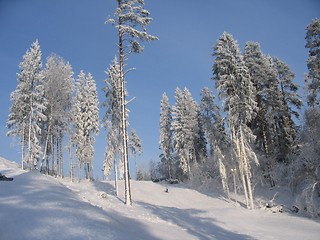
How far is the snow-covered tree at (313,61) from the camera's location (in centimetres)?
2719

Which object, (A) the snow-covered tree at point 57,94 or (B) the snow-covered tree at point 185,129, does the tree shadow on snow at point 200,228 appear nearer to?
(A) the snow-covered tree at point 57,94

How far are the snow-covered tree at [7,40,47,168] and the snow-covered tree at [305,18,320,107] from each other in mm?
28671

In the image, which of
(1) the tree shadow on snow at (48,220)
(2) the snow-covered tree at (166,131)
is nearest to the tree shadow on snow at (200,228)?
(1) the tree shadow on snow at (48,220)

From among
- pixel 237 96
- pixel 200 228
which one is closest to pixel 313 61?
pixel 237 96

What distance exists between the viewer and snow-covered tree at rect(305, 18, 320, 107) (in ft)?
89.2

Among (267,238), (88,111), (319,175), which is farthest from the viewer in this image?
(88,111)

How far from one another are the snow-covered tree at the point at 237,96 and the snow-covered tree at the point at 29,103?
832 inches

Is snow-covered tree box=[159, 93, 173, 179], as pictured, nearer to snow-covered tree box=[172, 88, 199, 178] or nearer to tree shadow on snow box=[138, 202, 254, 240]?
snow-covered tree box=[172, 88, 199, 178]

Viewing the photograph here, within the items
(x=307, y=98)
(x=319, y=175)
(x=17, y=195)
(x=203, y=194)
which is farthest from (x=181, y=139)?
(x=17, y=195)

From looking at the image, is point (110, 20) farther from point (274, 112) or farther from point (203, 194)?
point (203, 194)

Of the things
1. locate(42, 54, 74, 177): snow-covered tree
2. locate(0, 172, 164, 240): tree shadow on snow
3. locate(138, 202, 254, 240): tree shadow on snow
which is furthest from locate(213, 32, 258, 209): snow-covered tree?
locate(0, 172, 164, 240): tree shadow on snow

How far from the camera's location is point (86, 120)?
49.0 meters

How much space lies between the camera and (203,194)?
3953cm

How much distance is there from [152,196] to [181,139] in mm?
17327
